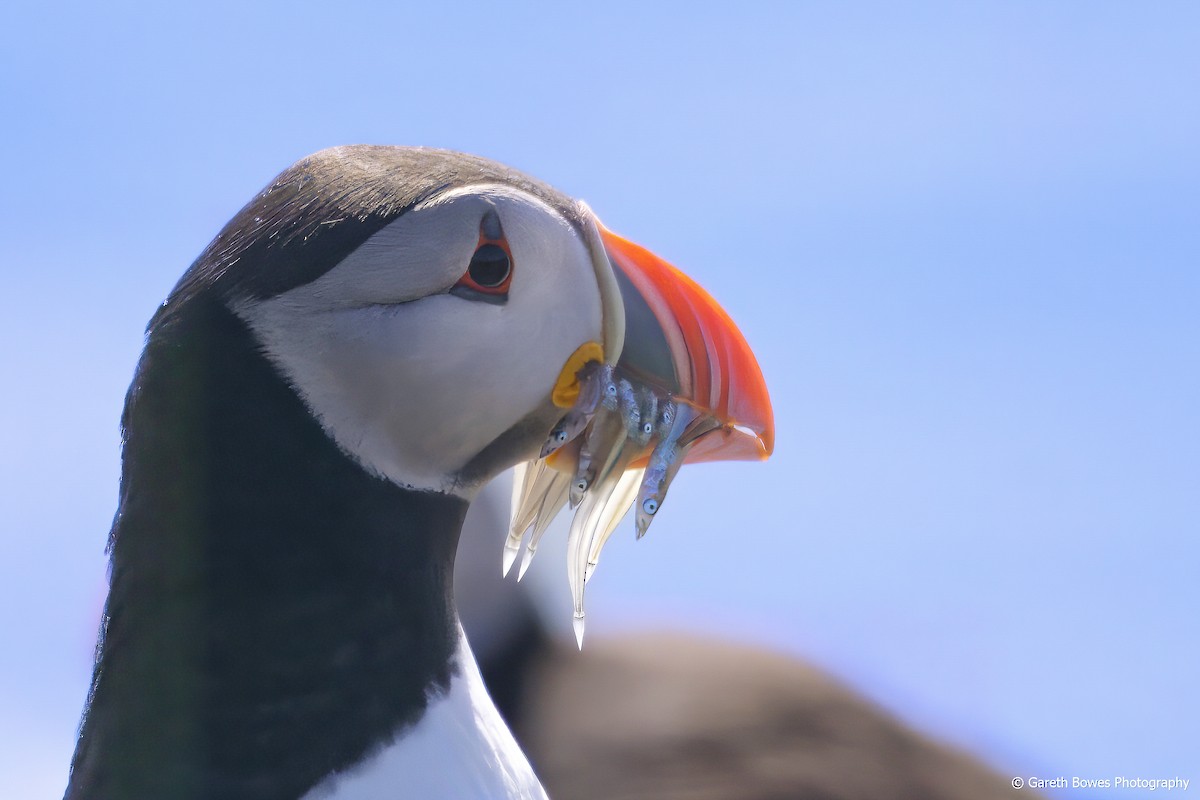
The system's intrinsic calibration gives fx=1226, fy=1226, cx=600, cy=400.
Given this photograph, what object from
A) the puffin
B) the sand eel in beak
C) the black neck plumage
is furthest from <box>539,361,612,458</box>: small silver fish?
the black neck plumage

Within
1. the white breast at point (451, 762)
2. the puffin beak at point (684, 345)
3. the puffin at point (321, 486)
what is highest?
the puffin beak at point (684, 345)

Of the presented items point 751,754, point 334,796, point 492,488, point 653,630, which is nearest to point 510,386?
point 334,796

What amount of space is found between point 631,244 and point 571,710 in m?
4.72

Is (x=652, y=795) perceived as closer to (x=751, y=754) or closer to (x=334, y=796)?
(x=751, y=754)

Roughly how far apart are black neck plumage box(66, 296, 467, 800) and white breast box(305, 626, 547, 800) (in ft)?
0.10

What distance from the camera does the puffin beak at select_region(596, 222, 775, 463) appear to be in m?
2.64

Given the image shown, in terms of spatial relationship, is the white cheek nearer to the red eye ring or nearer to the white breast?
the red eye ring

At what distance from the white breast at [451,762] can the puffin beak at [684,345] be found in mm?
726

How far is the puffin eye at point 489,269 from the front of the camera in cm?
235

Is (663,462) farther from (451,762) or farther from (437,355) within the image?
(451,762)

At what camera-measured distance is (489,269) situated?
2367mm

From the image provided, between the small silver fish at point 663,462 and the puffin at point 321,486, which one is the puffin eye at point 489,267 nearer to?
the puffin at point 321,486

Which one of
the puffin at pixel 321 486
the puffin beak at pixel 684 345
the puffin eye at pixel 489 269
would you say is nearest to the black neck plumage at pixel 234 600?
A: the puffin at pixel 321 486

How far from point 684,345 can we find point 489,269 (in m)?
0.52
